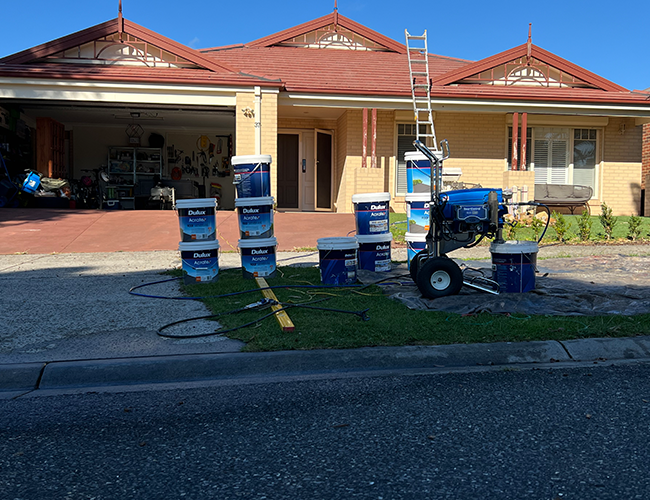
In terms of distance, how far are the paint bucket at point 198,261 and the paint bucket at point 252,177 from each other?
0.79m

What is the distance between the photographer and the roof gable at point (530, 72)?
16.5 m

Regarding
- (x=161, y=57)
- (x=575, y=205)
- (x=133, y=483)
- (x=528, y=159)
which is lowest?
(x=133, y=483)

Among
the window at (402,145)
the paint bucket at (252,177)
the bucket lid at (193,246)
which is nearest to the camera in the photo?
the bucket lid at (193,246)

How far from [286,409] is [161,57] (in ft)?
46.2

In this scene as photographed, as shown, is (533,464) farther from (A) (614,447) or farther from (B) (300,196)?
(B) (300,196)

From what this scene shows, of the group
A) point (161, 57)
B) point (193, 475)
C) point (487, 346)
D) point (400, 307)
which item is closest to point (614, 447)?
point (487, 346)

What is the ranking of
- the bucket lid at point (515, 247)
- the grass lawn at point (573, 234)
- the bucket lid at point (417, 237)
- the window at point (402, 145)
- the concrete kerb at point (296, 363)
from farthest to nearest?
the window at point (402, 145), the grass lawn at point (573, 234), the bucket lid at point (417, 237), the bucket lid at point (515, 247), the concrete kerb at point (296, 363)

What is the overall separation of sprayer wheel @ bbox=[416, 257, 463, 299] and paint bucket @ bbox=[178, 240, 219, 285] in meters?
2.60

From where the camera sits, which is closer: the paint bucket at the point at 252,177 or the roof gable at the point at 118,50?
the paint bucket at the point at 252,177

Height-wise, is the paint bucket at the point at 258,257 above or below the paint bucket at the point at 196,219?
below

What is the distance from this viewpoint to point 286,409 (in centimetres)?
333

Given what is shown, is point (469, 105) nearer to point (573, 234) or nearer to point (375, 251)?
point (573, 234)

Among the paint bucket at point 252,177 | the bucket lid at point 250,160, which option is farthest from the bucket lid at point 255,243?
the bucket lid at point 250,160

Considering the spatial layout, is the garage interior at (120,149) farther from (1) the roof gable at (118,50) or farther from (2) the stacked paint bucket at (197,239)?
(2) the stacked paint bucket at (197,239)
